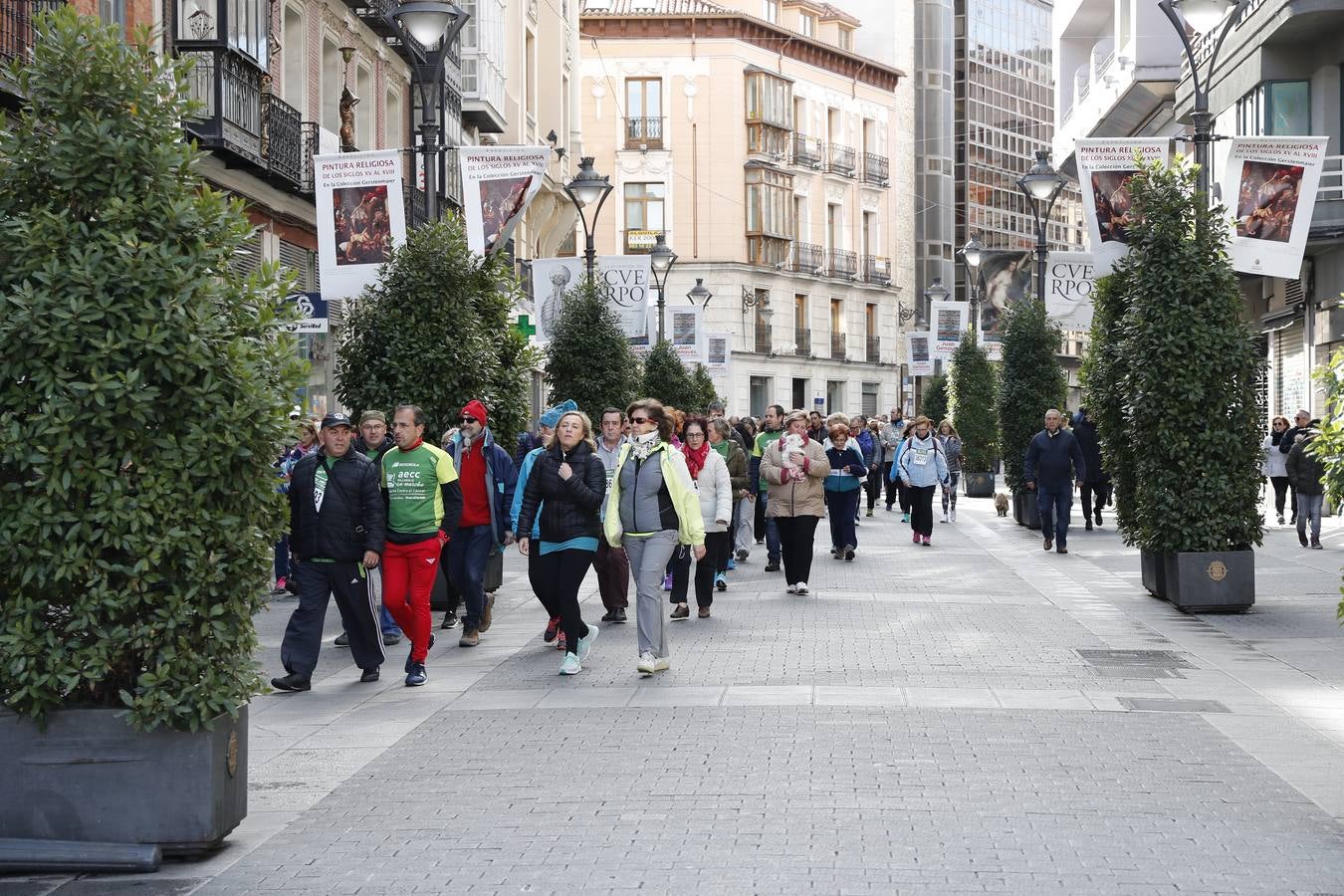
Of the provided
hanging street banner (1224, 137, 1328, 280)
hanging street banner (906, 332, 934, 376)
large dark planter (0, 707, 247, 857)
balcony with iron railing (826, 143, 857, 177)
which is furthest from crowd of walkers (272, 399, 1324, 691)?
balcony with iron railing (826, 143, 857, 177)

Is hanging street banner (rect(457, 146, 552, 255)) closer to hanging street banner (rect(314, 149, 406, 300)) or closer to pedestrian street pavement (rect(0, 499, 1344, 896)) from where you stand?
hanging street banner (rect(314, 149, 406, 300))

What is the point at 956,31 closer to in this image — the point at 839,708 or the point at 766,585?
the point at 766,585

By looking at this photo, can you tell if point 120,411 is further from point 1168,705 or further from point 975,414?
point 975,414

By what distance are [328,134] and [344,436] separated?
1760cm

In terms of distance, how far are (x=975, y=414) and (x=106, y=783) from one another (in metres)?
37.7

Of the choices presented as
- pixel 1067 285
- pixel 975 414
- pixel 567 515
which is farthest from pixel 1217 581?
pixel 975 414

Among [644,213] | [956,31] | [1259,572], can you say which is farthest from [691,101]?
[1259,572]

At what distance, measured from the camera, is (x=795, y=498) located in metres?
17.7

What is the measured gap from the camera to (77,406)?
6.68 m

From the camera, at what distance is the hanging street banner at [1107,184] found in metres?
19.0

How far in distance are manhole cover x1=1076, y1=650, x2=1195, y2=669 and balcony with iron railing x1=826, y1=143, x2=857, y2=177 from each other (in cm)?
6581

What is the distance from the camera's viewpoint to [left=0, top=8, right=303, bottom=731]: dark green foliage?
264 inches

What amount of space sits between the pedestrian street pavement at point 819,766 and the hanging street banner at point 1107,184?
5.01 meters

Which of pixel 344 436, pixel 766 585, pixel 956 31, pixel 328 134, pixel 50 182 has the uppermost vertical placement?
pixel 956 31
